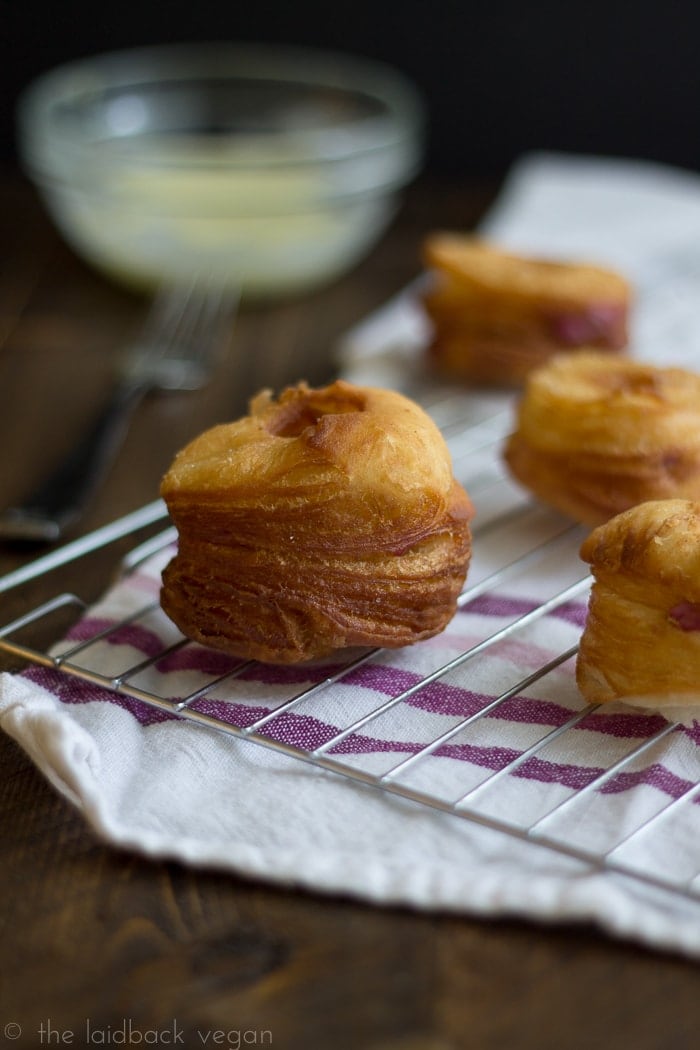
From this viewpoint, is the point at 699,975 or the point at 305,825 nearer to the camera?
the point at 699,975

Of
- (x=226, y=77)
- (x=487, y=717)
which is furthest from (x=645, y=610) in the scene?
(x=226, y=77)

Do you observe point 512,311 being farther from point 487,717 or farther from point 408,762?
point 408,762

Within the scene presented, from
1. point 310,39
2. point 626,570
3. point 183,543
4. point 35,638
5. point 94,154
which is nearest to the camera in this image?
point 626,570

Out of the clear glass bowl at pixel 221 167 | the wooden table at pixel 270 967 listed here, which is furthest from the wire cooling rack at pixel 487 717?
the clear glass bowl at pixel 221 167

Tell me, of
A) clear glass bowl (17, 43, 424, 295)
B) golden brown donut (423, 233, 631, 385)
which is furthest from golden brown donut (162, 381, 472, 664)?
clear glass bowl (17, 43, 424, 295)

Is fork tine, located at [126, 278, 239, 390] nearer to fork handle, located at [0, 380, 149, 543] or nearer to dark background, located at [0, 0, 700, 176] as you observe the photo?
fork handle, located at [0, 380, 149, 543]

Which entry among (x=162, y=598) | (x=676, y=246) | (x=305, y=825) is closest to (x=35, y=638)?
(x=162, y=598)

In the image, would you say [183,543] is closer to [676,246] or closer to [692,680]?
[692,680]
